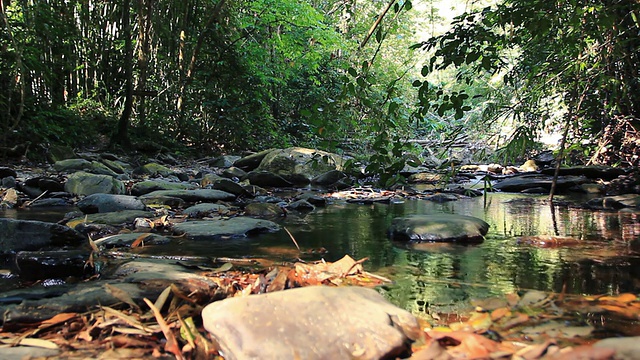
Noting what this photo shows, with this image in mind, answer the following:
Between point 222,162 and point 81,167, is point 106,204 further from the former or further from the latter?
point 222,162

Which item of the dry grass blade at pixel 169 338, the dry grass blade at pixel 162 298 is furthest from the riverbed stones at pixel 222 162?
the dry grass blade at pixel 169 338

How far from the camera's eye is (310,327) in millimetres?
1229

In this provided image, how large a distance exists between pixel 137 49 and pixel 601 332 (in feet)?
32.3

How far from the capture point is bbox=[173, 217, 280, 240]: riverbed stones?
3.05 m

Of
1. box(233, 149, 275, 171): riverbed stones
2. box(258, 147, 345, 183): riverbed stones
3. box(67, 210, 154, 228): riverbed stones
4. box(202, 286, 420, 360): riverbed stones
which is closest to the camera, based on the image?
box(202, 286, 420, 360): riverbed stones

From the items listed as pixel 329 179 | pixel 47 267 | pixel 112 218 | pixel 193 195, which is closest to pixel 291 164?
pixel 329 179

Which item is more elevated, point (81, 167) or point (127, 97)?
point (127, 97)

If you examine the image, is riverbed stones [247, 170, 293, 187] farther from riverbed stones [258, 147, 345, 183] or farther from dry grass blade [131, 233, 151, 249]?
dry grass blade [131, 233, 151, 249]

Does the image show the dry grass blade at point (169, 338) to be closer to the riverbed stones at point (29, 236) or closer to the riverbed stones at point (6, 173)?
the riverbed stones at point (29, 236)

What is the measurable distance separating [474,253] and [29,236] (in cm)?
252

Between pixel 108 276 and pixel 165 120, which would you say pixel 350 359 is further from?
pixel 165 120

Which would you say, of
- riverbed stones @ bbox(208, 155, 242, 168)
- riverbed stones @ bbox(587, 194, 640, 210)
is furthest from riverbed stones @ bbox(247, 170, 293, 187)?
riverbed stones @ bbox(587, 194, 640, 210)

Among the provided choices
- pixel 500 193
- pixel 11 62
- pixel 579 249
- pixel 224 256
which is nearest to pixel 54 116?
pixel 11 62

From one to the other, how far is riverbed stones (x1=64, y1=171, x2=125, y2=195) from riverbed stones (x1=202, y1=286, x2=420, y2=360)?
4.11 meters
